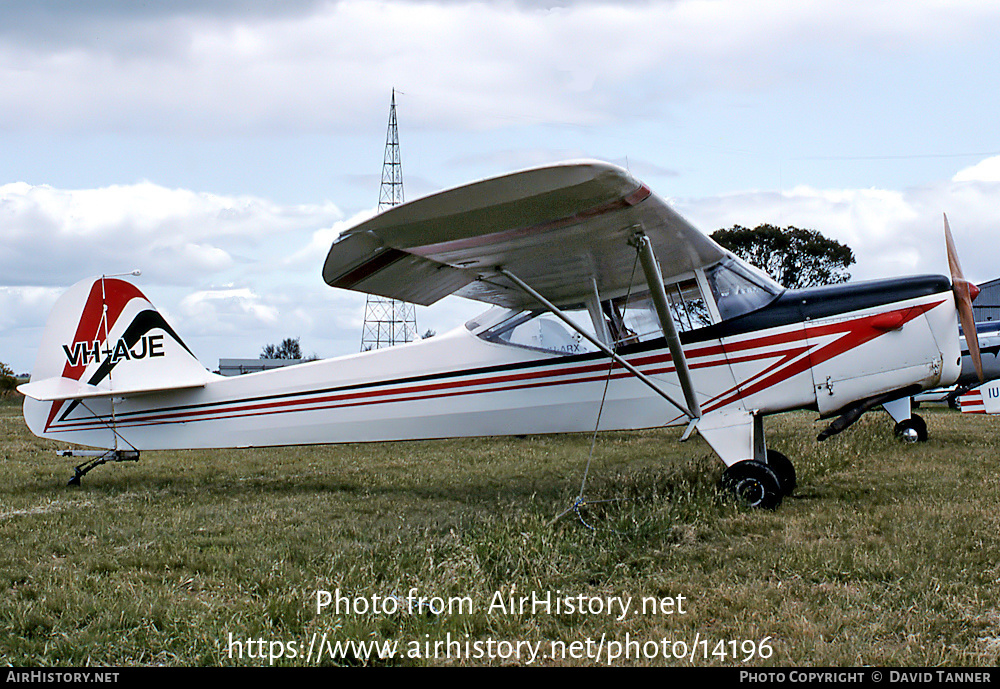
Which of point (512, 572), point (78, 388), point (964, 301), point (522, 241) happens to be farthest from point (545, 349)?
point (78, 388)

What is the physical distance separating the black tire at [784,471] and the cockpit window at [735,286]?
1.43 m

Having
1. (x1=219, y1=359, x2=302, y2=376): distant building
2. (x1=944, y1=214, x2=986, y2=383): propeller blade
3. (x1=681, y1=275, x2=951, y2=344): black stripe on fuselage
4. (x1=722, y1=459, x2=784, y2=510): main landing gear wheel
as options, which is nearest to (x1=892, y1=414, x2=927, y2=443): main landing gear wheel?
(x1=944, y1=214, x2=986, y2=383): propeller blade

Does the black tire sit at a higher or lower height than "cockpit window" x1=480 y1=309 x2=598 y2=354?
lower

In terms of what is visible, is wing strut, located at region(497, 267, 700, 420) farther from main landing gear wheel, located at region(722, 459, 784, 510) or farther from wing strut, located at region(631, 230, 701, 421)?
main landing gear wheel, located at region(722, 459, 784, 510)

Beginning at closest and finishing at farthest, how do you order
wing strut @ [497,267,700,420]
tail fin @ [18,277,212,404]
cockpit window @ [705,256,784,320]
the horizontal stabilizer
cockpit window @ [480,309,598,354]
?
1. wing strut @ [497,267,700,420]
2. cockpit window @ [705,256,784,320]
3. cockpit window @ [480,309,598,354]
4. the horizontal stabilizer
5. tail fin @ [18,277,212,404]

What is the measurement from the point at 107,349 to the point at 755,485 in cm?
644

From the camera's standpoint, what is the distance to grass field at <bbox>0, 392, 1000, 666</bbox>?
10.0 feet

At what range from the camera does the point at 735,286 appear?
6172 millimetres

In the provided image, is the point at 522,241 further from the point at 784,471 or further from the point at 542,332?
the point at 784,471

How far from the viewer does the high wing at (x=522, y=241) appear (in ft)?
13.8

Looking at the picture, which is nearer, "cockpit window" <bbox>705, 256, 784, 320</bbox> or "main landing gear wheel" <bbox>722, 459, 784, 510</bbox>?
"main landing gear wheel" <bbox>722, 459, 784, 510</bbox>

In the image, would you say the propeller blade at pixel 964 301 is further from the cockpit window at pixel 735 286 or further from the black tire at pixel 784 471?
the black tire at pixel 784 471

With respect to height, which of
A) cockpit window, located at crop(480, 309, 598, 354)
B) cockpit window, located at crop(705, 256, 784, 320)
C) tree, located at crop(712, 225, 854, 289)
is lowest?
cockpit window, located at crop(480, 309, 598, 354)

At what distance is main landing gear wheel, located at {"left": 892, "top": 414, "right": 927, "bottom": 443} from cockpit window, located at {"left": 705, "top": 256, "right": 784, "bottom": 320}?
6097 mm
